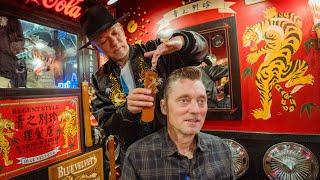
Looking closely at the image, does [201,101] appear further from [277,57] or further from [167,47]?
[277,57]

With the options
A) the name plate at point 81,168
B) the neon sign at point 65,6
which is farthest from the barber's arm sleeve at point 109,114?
the name plate at point 81,168

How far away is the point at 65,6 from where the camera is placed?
12.1 feet

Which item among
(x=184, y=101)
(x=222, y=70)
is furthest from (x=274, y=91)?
(x=184, y=101)

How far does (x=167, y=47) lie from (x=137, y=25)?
3.44 meters

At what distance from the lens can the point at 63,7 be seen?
367 cm

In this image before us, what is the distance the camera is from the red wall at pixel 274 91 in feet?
10.6

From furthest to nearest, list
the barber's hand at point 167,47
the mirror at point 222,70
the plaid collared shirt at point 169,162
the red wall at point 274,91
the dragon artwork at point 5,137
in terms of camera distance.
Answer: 1. the mirror at point 222,70
2. the red wall at point 274,91
3. the dragon artwork at point 5,137
4. the plaid collared shirt at point 169,162
5. the barber's hand at point 167,47

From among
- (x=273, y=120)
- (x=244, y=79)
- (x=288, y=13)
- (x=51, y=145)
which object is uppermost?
(x=288, y=13)

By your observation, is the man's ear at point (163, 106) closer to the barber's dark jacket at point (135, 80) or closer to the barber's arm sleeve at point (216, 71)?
the barber's dark jacket at point (135, 80)

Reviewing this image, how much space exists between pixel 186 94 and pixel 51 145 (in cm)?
265

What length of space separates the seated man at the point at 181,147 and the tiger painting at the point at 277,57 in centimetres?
190

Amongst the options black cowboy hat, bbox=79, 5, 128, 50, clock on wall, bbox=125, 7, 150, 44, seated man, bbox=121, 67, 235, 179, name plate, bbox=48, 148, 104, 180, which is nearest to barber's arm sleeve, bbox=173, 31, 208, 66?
seated man, bbox=121, 67, 235, 179

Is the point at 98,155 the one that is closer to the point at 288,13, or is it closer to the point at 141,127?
the point at 141,127

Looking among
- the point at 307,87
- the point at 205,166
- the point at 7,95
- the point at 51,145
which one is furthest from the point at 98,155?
the point at 307,87
